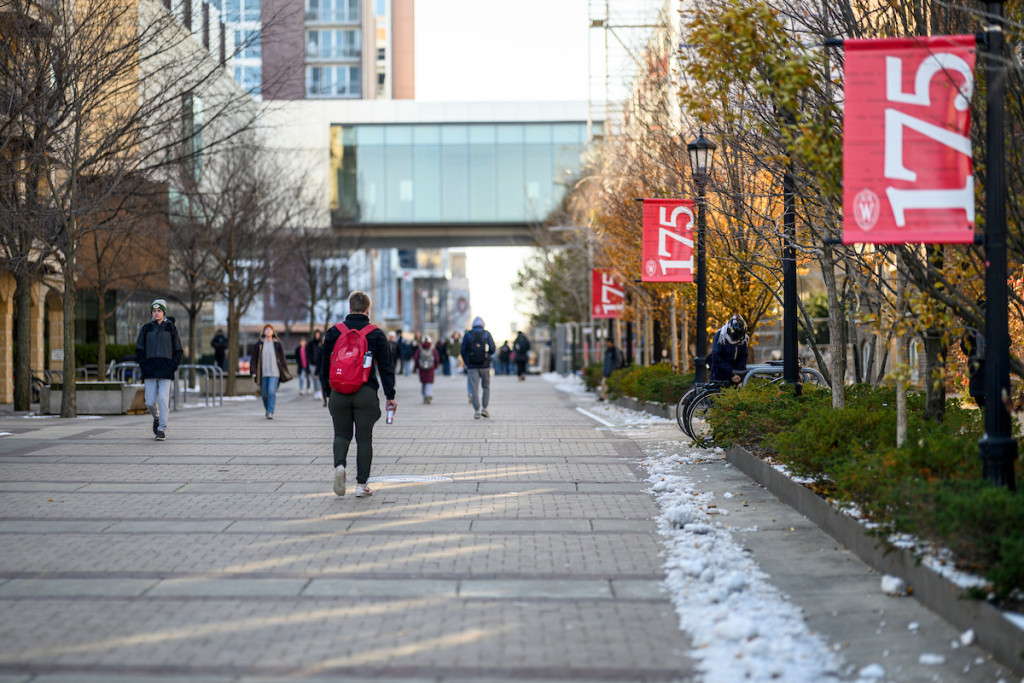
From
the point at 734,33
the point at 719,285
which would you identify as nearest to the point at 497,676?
the point at 734,33

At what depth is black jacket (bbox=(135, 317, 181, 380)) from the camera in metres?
16.0

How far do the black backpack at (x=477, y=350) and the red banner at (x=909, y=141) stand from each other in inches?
575

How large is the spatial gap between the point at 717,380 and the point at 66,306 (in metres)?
11.8

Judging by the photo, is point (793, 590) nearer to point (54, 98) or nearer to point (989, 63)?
point (989, 63)

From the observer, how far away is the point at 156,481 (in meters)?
11.7

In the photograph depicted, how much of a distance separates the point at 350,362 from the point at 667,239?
28.4 ft

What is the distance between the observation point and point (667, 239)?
1777 cm

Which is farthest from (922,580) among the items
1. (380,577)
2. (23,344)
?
(23,344)

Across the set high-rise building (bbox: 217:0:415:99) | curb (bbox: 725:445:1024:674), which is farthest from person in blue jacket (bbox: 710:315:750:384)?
high-rise building (bbox: 217:0:415:99)

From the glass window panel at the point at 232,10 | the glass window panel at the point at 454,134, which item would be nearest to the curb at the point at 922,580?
the glass window panel at the point at 232,10

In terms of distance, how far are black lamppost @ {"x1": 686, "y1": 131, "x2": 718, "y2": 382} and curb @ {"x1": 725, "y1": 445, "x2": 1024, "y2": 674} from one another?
6067 mm

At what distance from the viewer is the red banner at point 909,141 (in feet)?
23.3

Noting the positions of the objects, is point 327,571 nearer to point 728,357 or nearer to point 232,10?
point 728,357

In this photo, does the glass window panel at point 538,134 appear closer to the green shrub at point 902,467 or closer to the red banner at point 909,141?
the green shrub at point 902,467
